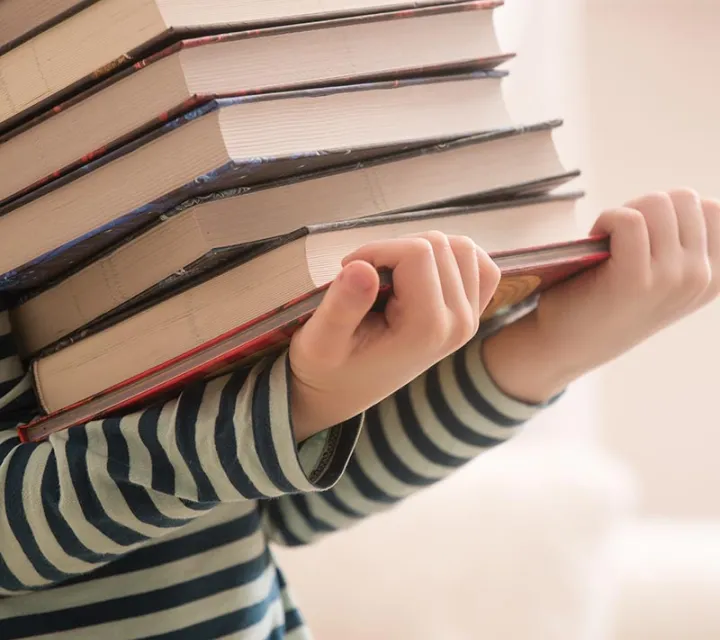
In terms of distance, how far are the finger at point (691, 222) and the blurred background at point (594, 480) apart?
0.43 m

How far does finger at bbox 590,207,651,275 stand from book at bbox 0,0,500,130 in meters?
0.16

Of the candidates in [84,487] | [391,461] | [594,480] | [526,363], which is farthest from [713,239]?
[594,480]

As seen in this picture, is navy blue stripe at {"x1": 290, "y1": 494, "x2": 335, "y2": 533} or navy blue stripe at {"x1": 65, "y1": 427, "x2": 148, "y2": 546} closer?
navy blue stripe at {"x1": 65, "y1": 427, "x2": 148, "y2": 546}

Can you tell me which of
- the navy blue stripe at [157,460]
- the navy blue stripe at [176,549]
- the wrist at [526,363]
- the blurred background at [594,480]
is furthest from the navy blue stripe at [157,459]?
the blurred background at [594,480]

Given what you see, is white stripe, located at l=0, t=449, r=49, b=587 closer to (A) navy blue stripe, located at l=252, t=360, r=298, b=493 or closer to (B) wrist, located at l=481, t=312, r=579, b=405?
(A) navy blue stripe, located at l=252, t=360, r=298, b=493

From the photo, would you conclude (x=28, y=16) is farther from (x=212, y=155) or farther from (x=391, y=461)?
(x=391, y=461)

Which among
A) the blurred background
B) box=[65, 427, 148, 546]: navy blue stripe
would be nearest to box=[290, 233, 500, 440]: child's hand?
box=[65, 427, 148, 546]: navy blue stripe

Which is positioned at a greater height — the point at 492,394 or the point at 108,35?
the point at 108,35

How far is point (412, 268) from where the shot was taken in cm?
33

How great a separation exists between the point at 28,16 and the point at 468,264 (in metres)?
0.24

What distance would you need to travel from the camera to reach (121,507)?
0.40 meters

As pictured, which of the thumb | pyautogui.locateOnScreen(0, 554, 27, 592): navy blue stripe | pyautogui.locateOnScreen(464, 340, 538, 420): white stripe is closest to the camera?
the thumb

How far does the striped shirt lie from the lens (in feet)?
1.28

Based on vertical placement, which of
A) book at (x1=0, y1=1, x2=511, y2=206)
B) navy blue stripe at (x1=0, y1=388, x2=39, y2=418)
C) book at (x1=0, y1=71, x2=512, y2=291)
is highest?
book at (x1=0, y1=1, x2=511, y2=206)
